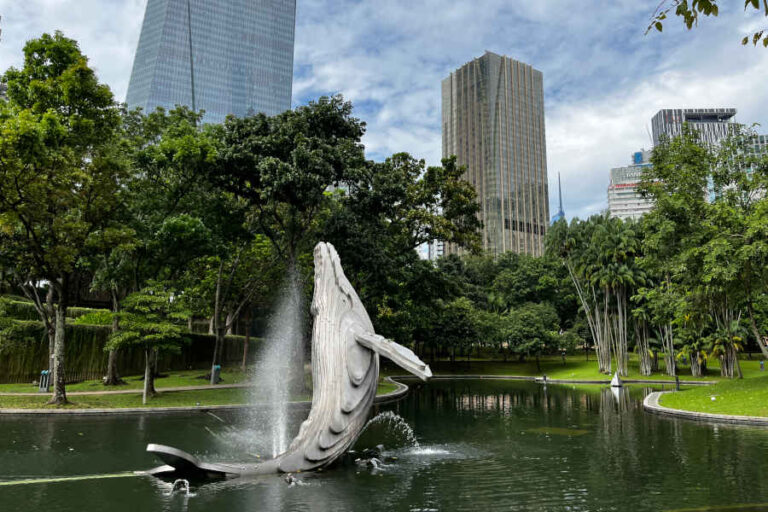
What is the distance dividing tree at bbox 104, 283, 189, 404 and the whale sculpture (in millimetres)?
11795

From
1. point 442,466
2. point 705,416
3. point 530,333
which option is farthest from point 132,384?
point 530,333

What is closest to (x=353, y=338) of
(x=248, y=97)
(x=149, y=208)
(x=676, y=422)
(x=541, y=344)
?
(x=676, y=422)

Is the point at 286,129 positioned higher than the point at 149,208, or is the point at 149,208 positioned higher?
the point at 286,129

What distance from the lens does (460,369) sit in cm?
5125

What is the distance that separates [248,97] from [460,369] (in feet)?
335

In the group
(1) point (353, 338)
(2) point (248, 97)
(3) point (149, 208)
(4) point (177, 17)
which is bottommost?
(1) point (353, 338)

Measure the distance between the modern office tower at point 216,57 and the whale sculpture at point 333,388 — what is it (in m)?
113

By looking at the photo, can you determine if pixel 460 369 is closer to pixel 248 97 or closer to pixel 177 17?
pixel 248 97

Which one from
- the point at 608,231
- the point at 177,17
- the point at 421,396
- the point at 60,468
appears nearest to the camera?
the point at 60,468

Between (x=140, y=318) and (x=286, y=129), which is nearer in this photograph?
(x=140, y=318)

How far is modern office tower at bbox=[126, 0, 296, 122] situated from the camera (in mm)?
115000

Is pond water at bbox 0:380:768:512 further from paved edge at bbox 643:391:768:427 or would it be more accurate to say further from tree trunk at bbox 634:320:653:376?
tree trunk at bbox 634:320:653:376

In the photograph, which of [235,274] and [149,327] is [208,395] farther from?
[235,274]

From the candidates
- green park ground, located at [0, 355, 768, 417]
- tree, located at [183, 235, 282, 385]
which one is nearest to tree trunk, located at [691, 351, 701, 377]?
green park ground, located at [0, 355, 768, 417]
